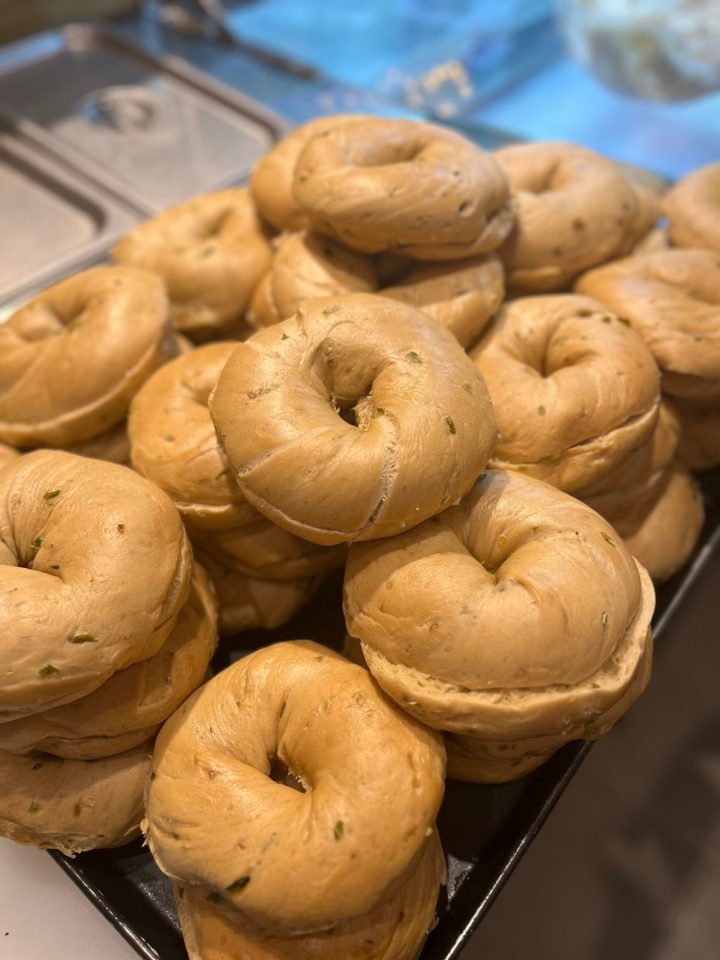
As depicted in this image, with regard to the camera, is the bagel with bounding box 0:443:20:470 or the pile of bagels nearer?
the pile of bagels

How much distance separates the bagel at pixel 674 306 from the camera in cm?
202

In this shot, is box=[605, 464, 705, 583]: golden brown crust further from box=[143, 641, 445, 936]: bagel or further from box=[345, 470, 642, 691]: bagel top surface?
box=[143, 641, 445, 936]: bagel

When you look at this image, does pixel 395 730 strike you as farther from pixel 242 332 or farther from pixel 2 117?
pixel 2 117

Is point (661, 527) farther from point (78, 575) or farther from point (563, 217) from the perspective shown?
point (78, 575)

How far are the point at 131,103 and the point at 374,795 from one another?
4.02 metres

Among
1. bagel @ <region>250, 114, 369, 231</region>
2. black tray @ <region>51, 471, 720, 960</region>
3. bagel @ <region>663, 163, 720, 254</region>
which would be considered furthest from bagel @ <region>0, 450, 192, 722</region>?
bagel @ <region>663, 163, 720, 254</region>

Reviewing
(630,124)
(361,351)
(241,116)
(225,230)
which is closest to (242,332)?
(225,230)

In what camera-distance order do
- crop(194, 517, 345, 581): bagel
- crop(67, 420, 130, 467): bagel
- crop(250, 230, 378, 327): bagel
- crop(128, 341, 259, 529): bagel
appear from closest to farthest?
crop(128, 341, 259, 529): bagel
crop(194, 517, 345, 581): bagel
crop(250, 230, 378, 327): bagel
crop(67, 420, 130, 467): bagel

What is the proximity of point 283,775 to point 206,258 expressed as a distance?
5.16ft

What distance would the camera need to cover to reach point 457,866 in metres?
1.70

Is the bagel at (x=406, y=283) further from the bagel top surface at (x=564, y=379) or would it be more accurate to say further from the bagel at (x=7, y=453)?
the bagel at (x=7, y=453)

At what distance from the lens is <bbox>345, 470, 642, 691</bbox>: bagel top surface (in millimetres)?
1396

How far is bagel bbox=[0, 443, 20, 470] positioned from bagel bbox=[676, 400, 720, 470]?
1886 mm

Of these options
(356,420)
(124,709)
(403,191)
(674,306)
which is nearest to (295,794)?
(124,709)
